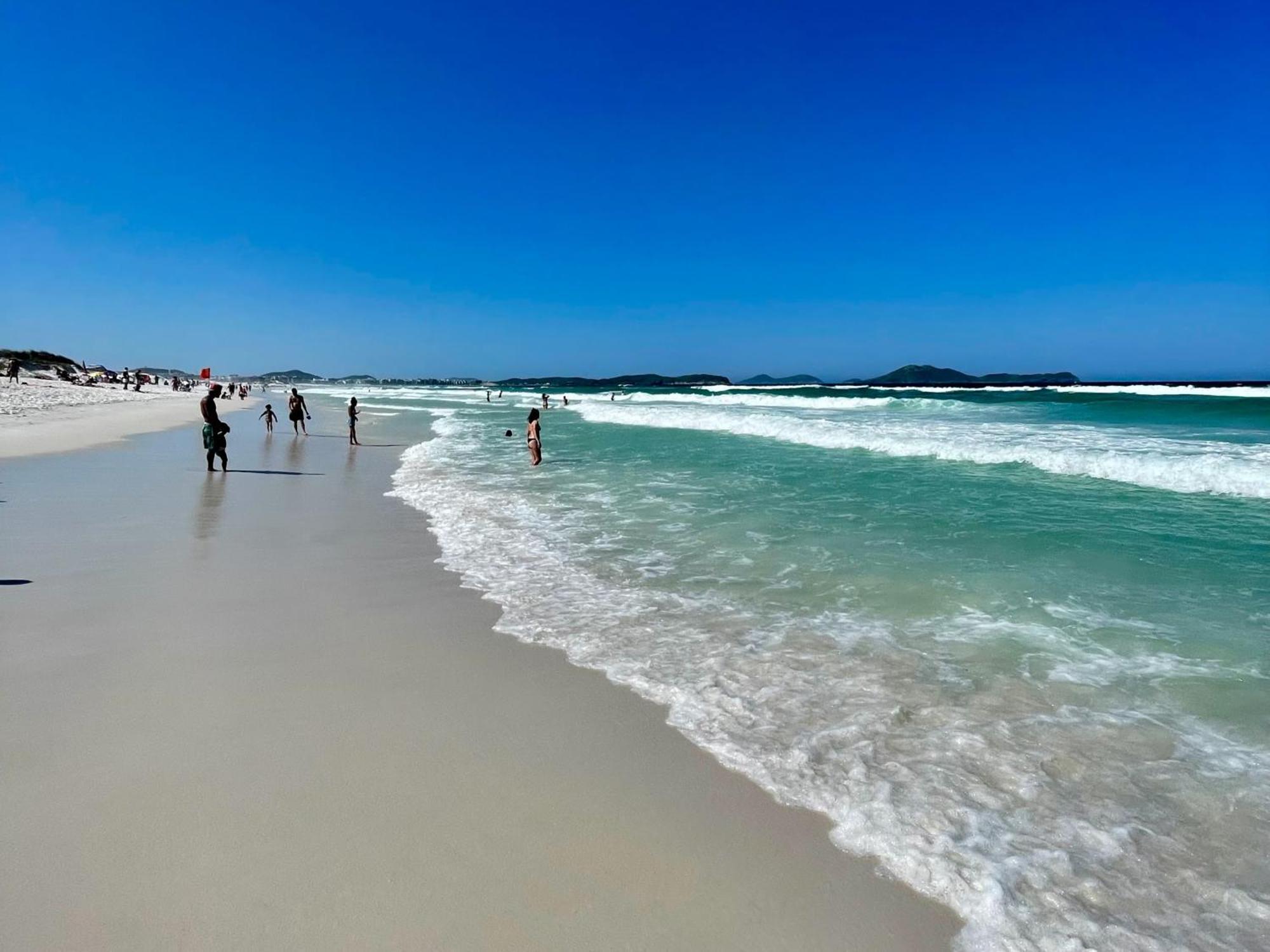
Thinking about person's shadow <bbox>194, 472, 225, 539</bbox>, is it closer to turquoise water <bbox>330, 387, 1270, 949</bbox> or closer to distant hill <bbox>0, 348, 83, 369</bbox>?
turquoise water <bbox>330, 387, 1270, 949</bbox>

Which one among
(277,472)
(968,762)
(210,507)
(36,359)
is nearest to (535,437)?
(277,472)

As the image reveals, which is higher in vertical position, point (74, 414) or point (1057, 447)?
point (1057, 447)

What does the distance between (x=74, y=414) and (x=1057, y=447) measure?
132 ft

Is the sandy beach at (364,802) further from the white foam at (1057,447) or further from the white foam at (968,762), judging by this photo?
the white foam at (1057,447)

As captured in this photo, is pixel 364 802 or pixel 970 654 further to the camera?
pixel 970 654

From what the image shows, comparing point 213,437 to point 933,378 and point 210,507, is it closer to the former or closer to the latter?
point 210,507

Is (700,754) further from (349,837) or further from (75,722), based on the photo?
(75,722)

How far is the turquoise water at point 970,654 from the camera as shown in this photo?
282 centimetres

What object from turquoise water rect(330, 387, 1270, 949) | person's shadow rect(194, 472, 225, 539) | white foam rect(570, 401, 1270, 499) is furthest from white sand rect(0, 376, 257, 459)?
white foam rect(570, 401, 1270, 499)

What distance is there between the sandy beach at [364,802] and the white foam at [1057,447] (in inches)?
579

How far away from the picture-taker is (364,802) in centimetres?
305

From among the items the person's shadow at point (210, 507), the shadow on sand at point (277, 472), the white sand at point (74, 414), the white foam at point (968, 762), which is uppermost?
the white sand at point (74, 414)

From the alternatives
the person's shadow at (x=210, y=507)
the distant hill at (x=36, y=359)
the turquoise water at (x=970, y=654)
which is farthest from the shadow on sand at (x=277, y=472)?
the distant hill at (x=36, y=359)

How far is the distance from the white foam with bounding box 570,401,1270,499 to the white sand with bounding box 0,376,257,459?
23.2 metres
